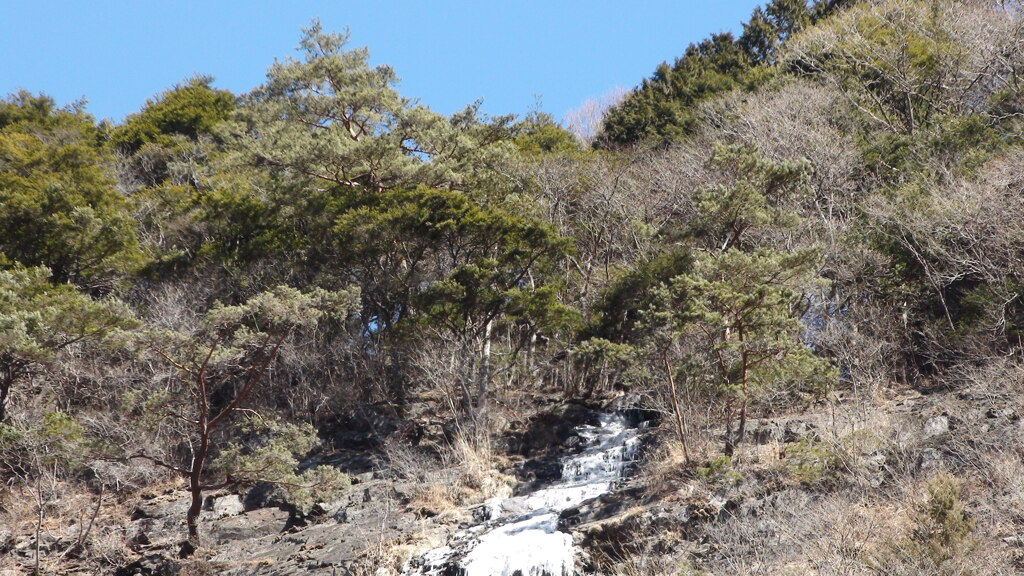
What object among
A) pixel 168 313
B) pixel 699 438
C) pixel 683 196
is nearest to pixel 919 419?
pixel 699 438

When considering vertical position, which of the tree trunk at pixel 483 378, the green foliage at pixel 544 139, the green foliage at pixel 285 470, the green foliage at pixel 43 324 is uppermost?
the green foliage at pixel 544 139

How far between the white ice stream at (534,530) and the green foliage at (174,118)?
67.1 feet

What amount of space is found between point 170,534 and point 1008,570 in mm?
12939

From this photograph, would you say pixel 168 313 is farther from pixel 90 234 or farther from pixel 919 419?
pixel 919 419

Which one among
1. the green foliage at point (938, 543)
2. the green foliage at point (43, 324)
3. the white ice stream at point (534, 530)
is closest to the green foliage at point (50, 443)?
the green foliage at point (43, 324)

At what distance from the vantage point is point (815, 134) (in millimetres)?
22219

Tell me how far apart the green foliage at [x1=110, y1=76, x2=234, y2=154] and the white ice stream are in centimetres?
2046

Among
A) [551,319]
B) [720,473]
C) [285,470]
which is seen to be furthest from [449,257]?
[720,473]

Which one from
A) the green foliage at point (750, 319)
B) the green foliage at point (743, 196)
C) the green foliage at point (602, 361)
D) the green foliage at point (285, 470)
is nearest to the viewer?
the green foliage at point (750, 319)

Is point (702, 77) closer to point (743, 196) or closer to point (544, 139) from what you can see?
point (544, 139)

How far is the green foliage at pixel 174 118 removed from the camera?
3120cm

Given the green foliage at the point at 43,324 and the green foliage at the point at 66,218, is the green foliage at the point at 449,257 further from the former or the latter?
the green foliage at the point at 66,218

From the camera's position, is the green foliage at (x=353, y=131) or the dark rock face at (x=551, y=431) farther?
the green foliage at (x=353, y=131)

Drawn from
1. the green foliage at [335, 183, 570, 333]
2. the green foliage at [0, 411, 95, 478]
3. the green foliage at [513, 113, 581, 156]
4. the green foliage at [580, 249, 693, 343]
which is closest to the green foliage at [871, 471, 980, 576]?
the green foliage at [580, 249, 693, 343]
